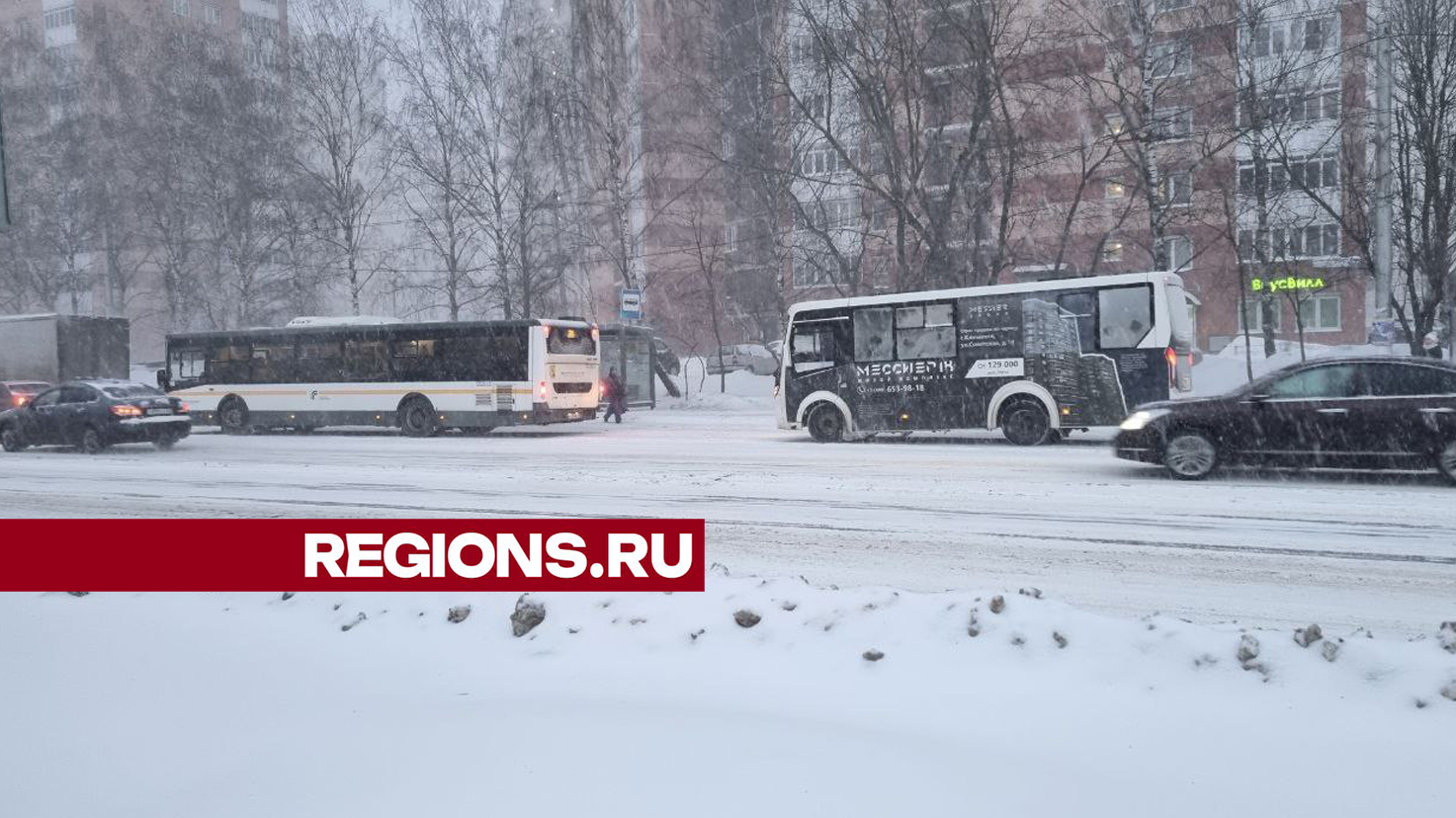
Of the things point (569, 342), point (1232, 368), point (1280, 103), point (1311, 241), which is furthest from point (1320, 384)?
point (1311, 241)

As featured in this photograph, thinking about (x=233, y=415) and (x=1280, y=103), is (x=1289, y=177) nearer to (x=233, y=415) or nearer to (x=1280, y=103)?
(x=1280, y=103)

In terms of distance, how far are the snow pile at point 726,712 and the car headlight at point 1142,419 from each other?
7.39 m

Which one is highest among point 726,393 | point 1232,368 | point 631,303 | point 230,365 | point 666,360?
point 631,303

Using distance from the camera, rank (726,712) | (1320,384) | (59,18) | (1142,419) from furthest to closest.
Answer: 1. (59,18)
2. (1142,419)
3. (1320,384)
4. (726,712)

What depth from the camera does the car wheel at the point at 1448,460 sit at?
34.9 feet

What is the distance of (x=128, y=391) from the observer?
2006 cm

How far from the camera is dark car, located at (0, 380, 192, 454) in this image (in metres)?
19.5

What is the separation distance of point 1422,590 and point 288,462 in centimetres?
1506

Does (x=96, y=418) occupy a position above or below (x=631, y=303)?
below

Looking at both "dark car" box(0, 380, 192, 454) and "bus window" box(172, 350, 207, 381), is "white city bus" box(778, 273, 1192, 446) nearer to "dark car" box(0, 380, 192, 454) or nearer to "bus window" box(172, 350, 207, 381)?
"dark car" box(0, 380, 192, 454)

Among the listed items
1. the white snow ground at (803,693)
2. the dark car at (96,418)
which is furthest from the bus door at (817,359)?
the dark car at (96,418)

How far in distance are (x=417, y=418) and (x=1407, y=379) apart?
736 inches

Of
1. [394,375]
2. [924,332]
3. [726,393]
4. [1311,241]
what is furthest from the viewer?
[1311,241]

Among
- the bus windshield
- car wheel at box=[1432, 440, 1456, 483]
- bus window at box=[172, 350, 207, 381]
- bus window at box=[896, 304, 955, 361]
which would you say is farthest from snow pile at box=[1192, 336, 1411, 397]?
bus window at box=[172, 350, 207, 381]
